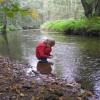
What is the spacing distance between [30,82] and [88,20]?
109 ft

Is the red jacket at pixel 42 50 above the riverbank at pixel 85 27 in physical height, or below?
above

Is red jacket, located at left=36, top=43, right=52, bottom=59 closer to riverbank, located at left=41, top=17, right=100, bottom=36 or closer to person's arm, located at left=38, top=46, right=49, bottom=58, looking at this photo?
person's arm, located at left=38, top=46, right=49, bottom=58

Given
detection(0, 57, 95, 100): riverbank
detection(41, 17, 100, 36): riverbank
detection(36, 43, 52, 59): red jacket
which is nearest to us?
detection(0, 57, 95, 100): riverbank

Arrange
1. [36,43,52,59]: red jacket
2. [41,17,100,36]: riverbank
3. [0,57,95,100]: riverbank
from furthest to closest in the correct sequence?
[41,17,100,36]: riverbank < [36,43,52,59]: red jacket < [0,57,95,100]: riverbank

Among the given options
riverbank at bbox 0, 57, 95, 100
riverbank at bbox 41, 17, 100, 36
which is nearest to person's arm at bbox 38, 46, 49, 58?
riverbank at bbox 0, 57, 95, 100

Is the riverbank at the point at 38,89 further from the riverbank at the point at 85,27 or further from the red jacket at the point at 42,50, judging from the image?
the riverbank at the point at 85,27

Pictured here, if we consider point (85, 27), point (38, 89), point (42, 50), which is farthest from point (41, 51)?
point (85, 27)

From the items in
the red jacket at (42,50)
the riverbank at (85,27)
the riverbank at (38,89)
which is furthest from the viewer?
the riverbank at (85,27)

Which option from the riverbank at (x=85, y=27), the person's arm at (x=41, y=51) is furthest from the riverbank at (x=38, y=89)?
the riverbank at (x=85, y=27)

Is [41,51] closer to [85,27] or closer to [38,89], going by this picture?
[38,89]

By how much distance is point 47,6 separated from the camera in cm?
9225

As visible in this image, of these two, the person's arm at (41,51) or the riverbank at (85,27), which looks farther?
the riverbank at (85,27)

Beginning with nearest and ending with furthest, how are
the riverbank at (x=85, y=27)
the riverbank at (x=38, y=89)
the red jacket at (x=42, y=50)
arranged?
the riverbank at (x=38, y=89), the red jacket at (x=42, y=50), the riverbank at (x=85, y=27)

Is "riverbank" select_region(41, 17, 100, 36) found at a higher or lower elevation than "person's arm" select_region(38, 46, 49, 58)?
lower
